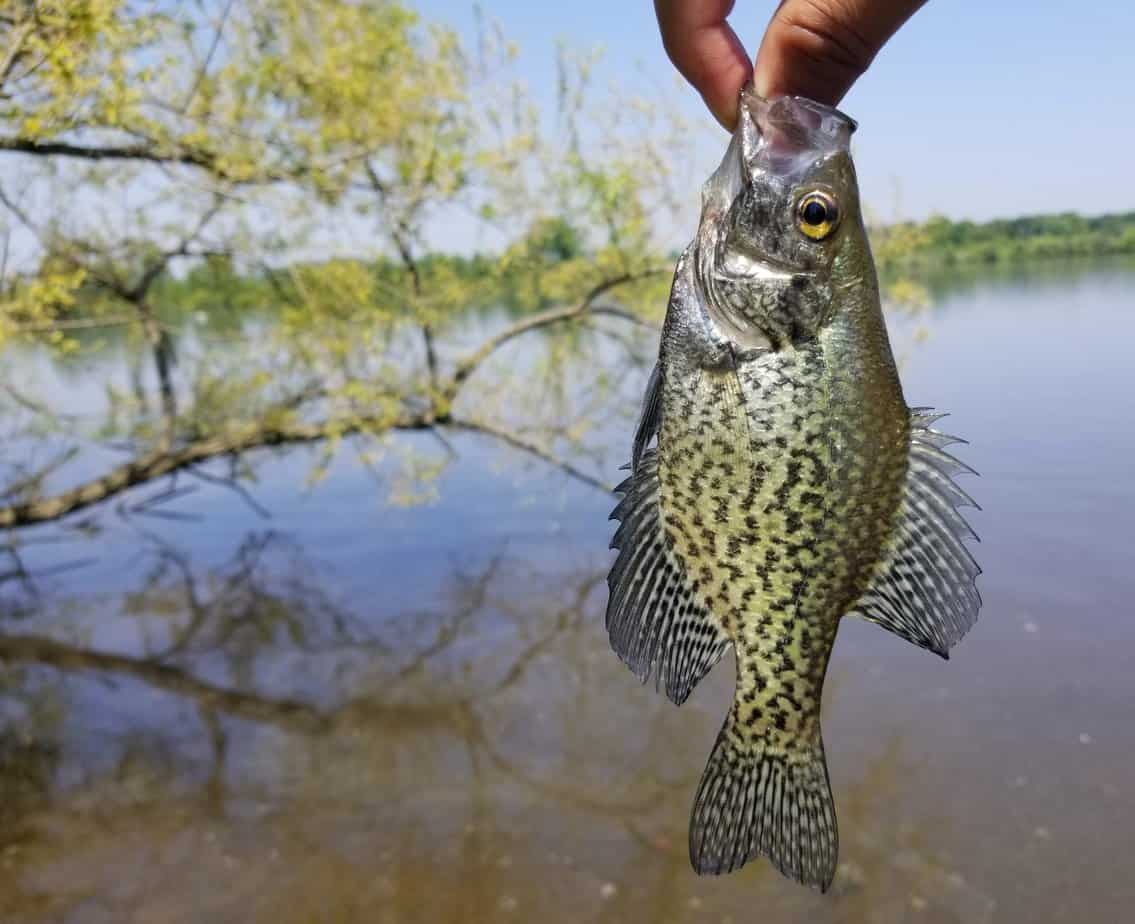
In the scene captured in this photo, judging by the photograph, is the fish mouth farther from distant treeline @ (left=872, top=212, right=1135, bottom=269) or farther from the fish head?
distant treeline @ (left=872, top=212, right=1135, bottom=269)

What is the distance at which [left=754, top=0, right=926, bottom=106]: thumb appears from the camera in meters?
1.73

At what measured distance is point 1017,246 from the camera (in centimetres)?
7088

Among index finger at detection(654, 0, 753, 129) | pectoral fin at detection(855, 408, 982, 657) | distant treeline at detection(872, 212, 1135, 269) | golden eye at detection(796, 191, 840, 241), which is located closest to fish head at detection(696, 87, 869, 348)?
golden eye at detection(796, 191, 840, 241)

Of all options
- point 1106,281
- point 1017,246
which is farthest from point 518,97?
point 1017,246

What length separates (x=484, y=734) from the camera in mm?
8938

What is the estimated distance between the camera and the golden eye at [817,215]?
1.76 metres

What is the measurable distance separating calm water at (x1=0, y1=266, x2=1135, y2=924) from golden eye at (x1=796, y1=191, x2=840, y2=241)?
19.2 ft

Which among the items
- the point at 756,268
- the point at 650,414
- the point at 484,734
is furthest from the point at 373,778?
the point at 756,268

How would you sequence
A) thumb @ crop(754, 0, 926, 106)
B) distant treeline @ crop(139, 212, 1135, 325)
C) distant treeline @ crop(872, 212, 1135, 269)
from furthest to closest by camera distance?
distant treeline @ crop(872, 212, 1135, 269), distant treeline @ crop(139, 212, 1135, 325), thumb @ crop(754, 0, 926, 106)

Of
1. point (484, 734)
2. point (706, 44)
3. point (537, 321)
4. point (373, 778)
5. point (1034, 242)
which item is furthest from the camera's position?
point (1034, 242)

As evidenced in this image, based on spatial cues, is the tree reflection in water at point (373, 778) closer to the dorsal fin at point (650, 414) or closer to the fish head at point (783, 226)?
the dorsal fin at point (650, 414)

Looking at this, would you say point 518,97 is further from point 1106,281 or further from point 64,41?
point 1106,281

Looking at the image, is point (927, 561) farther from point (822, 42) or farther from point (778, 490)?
point (822, 42)

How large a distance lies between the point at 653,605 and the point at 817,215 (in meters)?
0.83
